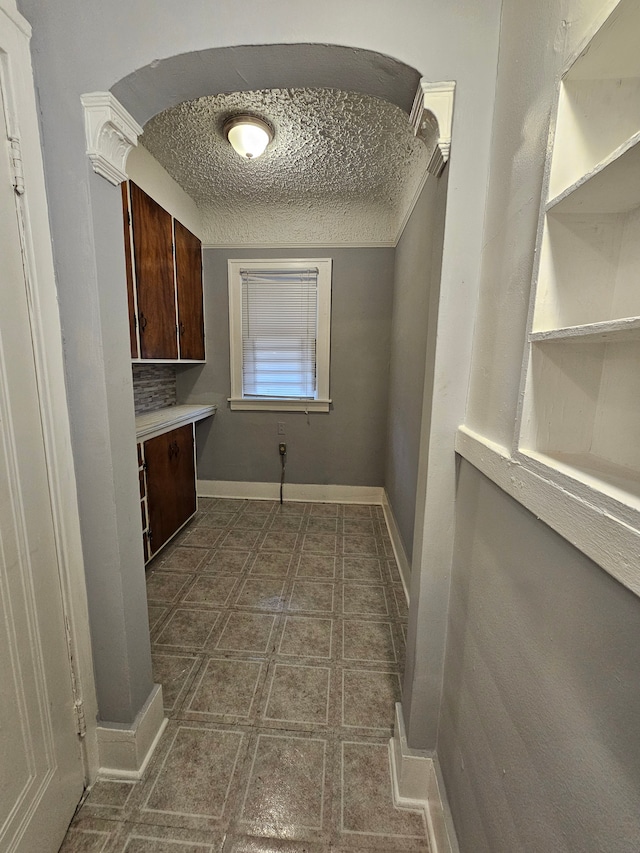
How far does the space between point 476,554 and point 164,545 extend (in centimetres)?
221

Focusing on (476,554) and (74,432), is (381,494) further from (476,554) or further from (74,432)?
(74,432)

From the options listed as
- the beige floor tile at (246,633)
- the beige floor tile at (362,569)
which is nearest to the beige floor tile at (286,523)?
the beige floor tile at (362,569)

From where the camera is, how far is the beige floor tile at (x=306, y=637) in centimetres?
159

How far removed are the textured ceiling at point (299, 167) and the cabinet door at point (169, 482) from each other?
5.83ft

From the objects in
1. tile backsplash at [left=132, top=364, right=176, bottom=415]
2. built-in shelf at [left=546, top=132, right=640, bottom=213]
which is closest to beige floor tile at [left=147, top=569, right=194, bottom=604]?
tile backsplash at [left=132, top=364, right=176, bottom=415]

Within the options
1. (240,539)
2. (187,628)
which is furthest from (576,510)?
(240,539)

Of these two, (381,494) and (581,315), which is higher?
(581,315)

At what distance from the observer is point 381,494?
3195mm

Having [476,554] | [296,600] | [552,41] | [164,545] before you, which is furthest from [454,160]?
[164,545]

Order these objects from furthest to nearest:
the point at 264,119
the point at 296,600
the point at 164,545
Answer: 1. the point at 164,545
2. the point at 296,600
3. the point at 264,119

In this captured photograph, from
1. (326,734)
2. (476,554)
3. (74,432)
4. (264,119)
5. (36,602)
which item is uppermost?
(264,119)

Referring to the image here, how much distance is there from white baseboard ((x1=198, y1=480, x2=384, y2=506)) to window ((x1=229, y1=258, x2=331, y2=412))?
2.52 feet

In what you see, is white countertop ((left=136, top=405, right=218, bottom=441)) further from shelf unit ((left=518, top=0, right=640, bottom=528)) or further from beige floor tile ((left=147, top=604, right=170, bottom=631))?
shelf unit ((left=518, top=0, right=640, bottom=528))

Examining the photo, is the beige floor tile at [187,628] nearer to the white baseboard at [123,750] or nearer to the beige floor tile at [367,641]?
the white baseboard at [123,750]
